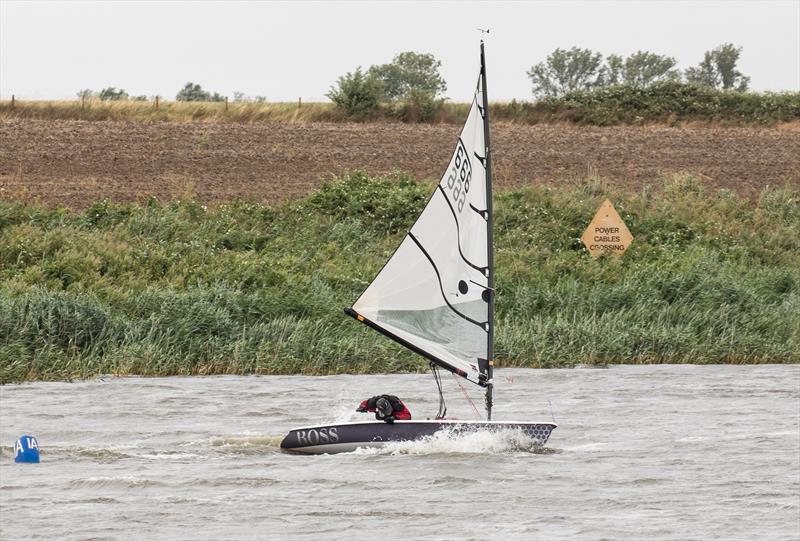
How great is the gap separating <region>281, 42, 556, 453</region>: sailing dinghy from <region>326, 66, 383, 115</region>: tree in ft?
136

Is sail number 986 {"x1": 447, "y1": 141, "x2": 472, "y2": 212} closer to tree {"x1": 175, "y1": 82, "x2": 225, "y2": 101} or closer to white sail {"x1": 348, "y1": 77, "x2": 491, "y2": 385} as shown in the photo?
white sail {"x1": 348, "y1": 77, "x2": 491, "y2": 385}

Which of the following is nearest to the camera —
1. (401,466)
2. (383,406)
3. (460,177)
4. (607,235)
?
(401,466)

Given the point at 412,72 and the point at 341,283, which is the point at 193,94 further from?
the point at 341,283

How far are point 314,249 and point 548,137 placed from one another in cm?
2056

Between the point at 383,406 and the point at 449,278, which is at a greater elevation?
the point at 449,278

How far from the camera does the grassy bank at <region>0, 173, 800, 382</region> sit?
2683 centimetres

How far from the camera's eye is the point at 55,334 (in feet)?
86.4

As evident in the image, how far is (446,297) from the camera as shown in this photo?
20000 millimetres

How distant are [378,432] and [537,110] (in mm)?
45871

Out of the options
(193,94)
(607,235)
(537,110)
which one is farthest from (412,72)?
(607,235)

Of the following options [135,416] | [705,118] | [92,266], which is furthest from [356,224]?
[705,118]

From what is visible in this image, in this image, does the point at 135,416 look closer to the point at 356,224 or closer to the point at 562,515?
the point at 562,515

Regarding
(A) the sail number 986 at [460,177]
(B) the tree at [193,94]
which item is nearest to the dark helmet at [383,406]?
(A) the sail number 986 at [460,177]

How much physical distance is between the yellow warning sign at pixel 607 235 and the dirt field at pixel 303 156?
29.2 ft
